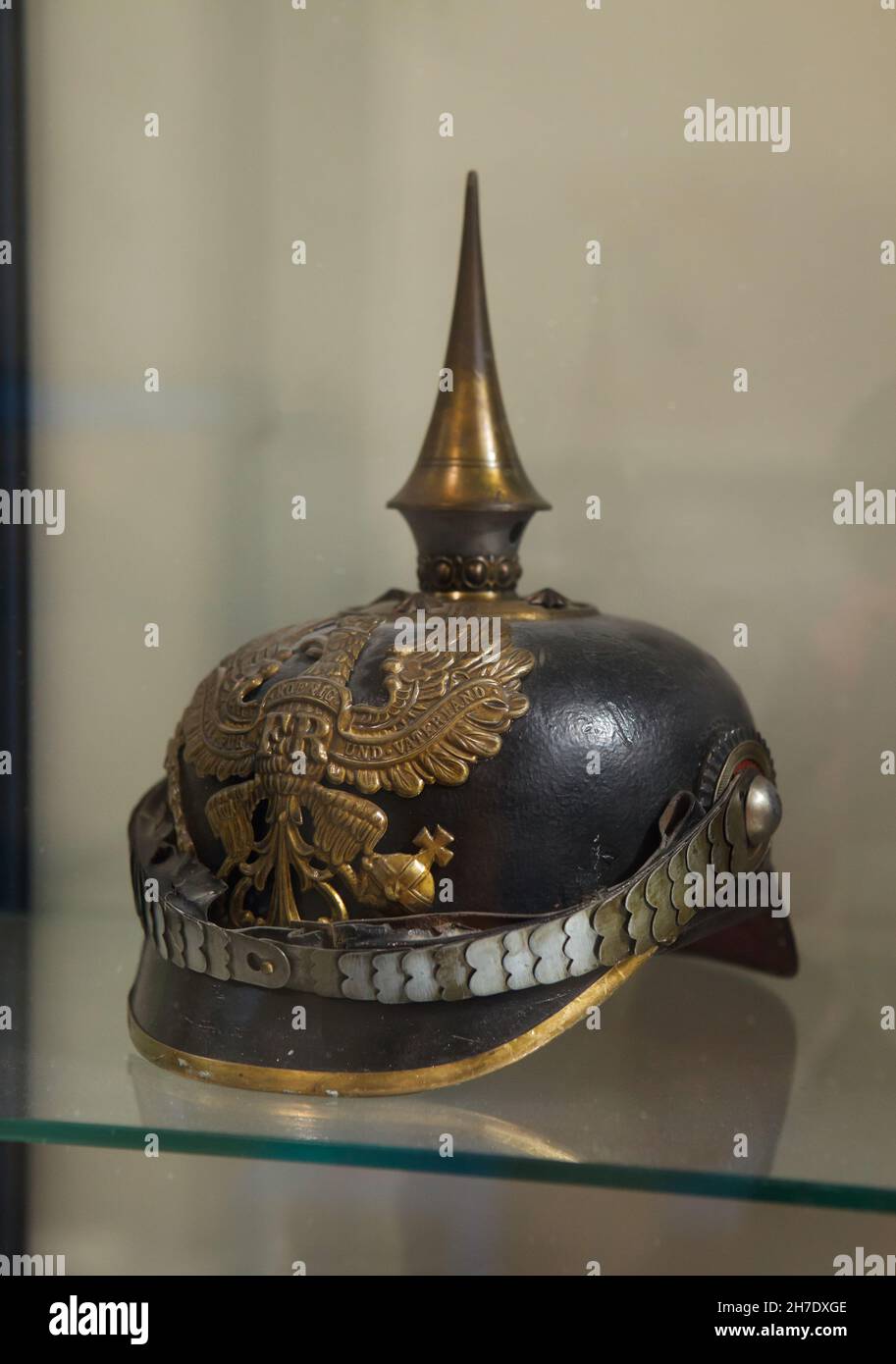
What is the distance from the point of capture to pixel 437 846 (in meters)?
1.68

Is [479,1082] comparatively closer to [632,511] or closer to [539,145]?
[632,511]

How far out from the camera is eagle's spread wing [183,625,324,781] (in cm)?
179

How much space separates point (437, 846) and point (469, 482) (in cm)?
49

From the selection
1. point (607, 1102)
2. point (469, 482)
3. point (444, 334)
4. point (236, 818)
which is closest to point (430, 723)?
point (236, 818)

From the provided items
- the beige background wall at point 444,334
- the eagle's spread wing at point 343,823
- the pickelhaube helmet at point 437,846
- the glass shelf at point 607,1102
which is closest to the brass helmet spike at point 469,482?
the pickelhaube helmet at point 437,846

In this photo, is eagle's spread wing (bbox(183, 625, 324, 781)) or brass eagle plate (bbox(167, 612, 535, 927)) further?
eagle's spread wing (bbox(183, 625, 324, 781))

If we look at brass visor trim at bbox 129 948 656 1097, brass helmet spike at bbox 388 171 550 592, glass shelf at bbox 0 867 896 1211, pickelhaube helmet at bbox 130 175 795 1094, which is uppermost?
brass helmet spike at bbox 388 171 550 592

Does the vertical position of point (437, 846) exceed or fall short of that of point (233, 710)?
it falls short

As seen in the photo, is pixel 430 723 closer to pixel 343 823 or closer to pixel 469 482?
pixel 343 823

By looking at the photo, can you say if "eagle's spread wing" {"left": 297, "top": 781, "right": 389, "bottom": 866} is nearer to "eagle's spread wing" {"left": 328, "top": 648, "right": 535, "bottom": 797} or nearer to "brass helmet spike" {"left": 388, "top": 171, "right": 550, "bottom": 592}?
"eagle's spread wing" {"left": 328, "top": 648, "right": 535, "bottom": 797}

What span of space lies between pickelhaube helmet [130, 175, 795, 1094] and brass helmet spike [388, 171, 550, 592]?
0.35ft

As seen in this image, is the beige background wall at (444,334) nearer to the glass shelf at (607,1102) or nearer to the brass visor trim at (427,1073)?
the glass shelf at (607,1102)

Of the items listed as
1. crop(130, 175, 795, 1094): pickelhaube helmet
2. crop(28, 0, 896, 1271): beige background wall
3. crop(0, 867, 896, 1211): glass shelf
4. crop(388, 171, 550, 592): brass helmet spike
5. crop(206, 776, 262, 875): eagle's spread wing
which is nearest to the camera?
crop(0, 867, 896, 1211): glass shelf

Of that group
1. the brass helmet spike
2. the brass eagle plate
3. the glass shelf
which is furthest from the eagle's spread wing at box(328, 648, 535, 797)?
the glass shelf
